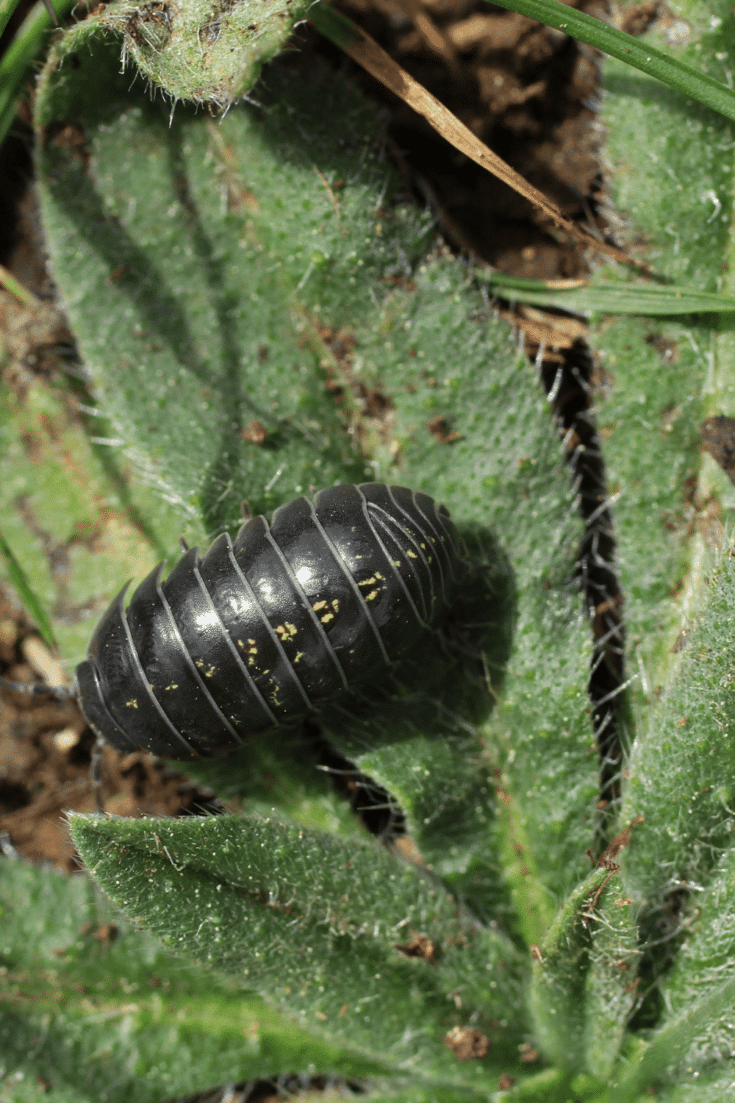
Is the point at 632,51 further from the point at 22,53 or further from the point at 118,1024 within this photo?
the point at 118,1024

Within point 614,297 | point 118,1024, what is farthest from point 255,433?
point 118,1024

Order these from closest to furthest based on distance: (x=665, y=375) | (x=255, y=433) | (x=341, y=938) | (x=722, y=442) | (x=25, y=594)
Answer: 1. (x=341, y=938)
2. (x=722, y=442)
3. (x=665, y=375)
4. (x=255, y=433)
5. (x=25, y=594)

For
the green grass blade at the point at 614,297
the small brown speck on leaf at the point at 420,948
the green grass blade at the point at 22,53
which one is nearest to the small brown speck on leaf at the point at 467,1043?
the small brown speck on leaf at the point at 420,948

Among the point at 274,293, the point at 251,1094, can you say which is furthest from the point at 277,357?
the point at 251,1094

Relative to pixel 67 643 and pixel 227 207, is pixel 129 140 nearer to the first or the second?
pixel 227 207

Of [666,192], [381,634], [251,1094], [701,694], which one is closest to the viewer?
[701,694]

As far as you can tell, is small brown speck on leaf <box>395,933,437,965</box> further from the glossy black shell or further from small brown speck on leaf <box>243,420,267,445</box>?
small brown speck on leaf <box>243,420,267,445</box>
